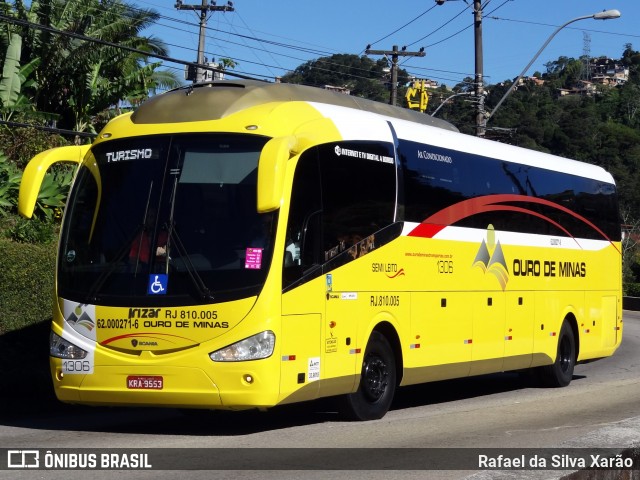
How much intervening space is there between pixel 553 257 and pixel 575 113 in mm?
57579

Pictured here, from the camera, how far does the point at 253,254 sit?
35.9 ft

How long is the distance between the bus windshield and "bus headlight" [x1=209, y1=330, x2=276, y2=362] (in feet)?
1.48

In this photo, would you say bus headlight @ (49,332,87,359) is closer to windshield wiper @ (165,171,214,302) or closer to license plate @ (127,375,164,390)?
license plate @ (127,375,164,390)

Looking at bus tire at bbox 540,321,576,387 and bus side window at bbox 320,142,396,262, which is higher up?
bus side window at bbox 320,142,396,262

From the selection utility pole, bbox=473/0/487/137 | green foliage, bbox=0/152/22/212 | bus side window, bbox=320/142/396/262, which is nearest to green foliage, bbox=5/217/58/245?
green foliage, bbox=0/152/22/212

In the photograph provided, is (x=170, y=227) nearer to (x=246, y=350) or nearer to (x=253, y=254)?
(x=253, y=254)

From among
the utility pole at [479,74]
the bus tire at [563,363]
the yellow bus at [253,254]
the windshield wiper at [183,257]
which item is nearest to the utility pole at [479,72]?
the utility pole at [479,74]

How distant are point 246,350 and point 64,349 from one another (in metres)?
2.11

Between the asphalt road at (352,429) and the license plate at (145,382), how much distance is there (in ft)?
1.77

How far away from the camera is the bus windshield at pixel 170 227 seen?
36.0ft

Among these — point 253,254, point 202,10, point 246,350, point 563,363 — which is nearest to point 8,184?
point 563,363

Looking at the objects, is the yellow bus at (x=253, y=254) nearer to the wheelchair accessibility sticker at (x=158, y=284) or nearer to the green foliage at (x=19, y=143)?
the wheelchair accessibility sticker at (x=158, y=284)

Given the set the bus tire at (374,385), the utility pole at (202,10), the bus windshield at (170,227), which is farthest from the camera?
the utility pole at (202,10)

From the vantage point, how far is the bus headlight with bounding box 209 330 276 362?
1082 centimetres
